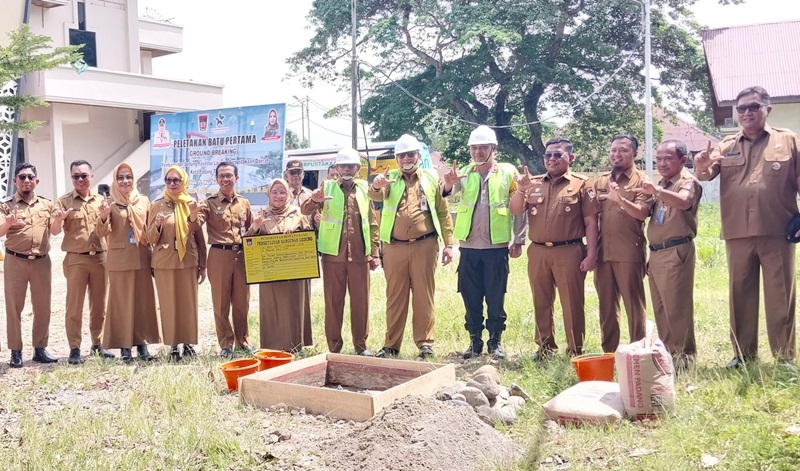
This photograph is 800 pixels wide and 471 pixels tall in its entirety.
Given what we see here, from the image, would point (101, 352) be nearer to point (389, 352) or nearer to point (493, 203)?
point (389, 352)

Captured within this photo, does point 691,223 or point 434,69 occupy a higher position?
point 434,69

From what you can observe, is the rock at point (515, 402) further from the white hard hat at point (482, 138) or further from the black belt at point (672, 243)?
the white hard hat at point (482, 138)

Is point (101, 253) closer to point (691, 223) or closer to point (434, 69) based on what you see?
point (691, 223)

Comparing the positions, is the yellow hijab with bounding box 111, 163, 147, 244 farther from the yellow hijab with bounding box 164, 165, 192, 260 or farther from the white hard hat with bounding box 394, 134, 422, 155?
the white hard hat with bounding box 394, 134, 422, 155

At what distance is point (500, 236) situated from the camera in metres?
6.95

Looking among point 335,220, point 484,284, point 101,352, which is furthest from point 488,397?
point 101,352

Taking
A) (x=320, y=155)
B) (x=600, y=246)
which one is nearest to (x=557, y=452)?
(x=600, y=246)

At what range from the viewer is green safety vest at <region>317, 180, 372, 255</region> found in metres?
7.28

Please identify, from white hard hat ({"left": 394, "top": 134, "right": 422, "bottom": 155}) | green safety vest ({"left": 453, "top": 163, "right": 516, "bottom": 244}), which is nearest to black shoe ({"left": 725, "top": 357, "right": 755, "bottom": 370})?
green safety vest ({"left": 453, "top": 163, "right": 516, "bottom": 244})

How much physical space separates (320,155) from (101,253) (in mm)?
17803

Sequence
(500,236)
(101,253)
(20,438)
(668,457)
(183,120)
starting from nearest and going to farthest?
(668,457), (20,438), (500,236), (101,253), (183,120)

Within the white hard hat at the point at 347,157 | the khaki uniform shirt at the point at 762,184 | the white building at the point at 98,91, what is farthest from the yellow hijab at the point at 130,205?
the white building at the point at 98,91

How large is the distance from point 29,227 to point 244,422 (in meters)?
3.52

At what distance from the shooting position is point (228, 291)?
293 inches
